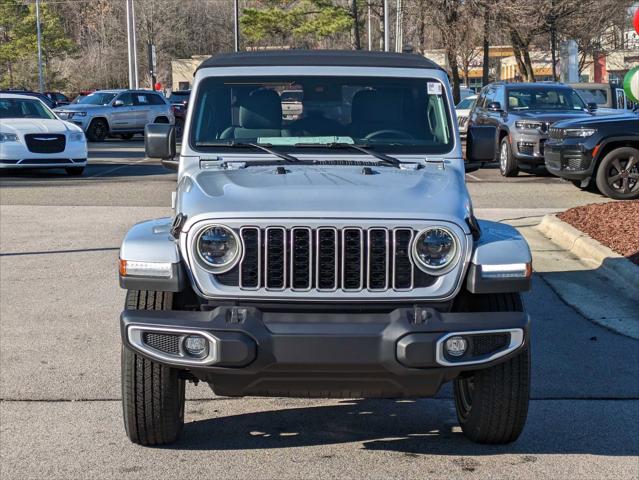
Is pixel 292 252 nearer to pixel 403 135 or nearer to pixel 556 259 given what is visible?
pixel 403 135

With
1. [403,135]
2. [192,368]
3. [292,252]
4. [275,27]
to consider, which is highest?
[275,27]

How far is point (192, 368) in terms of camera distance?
4680mm

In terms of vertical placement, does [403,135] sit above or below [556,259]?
above

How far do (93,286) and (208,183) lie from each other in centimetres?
460

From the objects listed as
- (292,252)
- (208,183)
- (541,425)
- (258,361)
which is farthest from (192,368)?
(541,425)

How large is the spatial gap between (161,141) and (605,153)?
10529 mm

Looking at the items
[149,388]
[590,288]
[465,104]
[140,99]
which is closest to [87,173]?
[140,99]

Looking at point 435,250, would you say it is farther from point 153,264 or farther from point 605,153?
point 605,153

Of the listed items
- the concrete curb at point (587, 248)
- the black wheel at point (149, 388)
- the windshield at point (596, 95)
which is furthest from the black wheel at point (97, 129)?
the black wheel at point (149, 388)

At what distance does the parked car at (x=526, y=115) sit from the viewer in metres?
18.9

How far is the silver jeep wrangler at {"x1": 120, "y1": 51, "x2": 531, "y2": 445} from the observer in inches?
181

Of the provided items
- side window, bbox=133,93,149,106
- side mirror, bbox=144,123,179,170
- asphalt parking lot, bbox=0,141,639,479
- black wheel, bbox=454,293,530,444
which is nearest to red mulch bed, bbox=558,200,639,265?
asphalt parking lot, bbox=0,141,639,479

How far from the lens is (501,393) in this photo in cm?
512

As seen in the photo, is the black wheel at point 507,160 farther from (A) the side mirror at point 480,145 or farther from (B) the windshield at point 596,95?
(A) the side mirror at point 480,145
